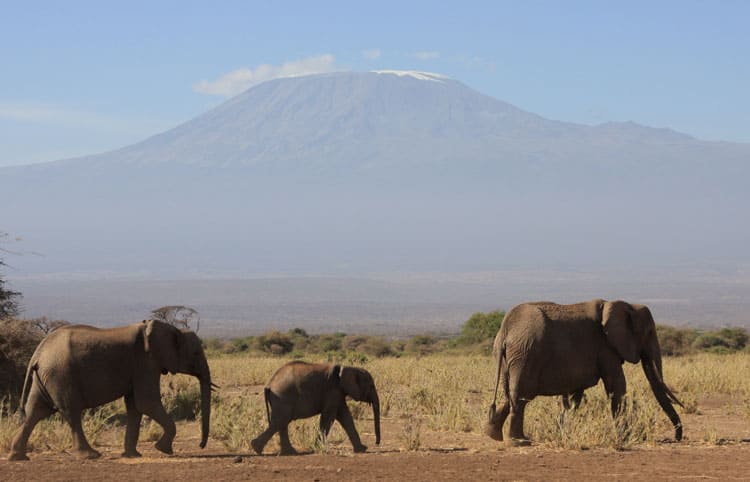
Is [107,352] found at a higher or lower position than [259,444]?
higher

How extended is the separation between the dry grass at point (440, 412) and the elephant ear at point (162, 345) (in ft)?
4.33

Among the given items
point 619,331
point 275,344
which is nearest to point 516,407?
point 619,331

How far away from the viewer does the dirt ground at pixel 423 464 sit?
40.1 ft

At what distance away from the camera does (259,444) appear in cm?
1404

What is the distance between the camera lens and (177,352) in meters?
14.1

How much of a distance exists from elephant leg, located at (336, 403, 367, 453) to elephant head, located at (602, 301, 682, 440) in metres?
3.42

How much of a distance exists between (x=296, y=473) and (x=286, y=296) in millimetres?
129336

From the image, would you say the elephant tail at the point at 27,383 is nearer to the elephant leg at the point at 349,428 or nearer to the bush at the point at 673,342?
the elephant leg at the point at 349,428

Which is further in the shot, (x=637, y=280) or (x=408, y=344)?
(x=637, y=280)

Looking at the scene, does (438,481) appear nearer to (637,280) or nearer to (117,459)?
(117,459)

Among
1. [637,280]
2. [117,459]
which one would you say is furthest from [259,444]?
[637,280]

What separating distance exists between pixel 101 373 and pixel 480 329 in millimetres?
31993

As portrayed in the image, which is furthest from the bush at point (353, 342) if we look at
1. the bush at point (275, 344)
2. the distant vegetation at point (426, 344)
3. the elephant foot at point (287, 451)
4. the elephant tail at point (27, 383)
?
the elephant foot at point (287, 451)

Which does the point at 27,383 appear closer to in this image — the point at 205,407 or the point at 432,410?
the point at 205,407
